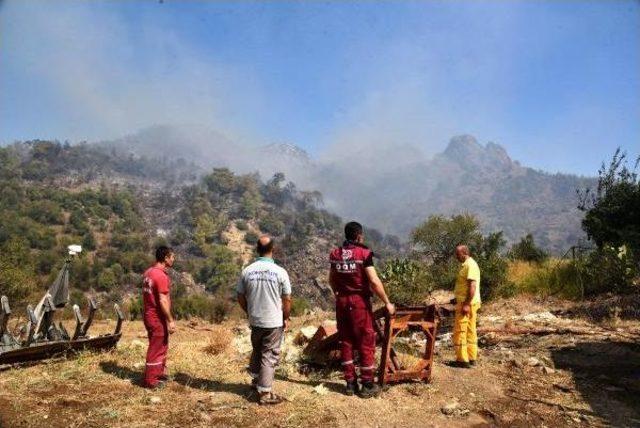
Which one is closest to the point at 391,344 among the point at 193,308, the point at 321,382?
the point at 321,382

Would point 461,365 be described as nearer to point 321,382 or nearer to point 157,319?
point 321,382

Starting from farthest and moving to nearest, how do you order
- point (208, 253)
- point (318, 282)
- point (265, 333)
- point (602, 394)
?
point (208, 253) → point (318, 282) → point (602, 394) → point (265, 333)

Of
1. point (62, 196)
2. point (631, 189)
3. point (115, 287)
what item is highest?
point (62, 196)

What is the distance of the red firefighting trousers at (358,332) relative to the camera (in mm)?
5902

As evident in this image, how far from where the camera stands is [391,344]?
21.0ft

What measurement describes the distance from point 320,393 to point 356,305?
3.85ft

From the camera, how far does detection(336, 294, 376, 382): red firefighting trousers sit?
5.90 m

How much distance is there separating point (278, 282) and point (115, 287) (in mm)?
50799

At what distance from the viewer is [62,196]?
75500 millimetres

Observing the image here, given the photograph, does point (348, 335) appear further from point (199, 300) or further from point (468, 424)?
point (199, 300)

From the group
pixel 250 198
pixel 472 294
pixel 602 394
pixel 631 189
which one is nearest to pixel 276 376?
pixel 472 294

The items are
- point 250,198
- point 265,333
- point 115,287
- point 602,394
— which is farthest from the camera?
point 250,198

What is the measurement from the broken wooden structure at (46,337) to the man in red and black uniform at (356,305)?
3933 mm

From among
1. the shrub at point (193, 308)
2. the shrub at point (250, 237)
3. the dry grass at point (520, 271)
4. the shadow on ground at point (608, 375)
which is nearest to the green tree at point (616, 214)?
the dry grass at point (520, 271)
